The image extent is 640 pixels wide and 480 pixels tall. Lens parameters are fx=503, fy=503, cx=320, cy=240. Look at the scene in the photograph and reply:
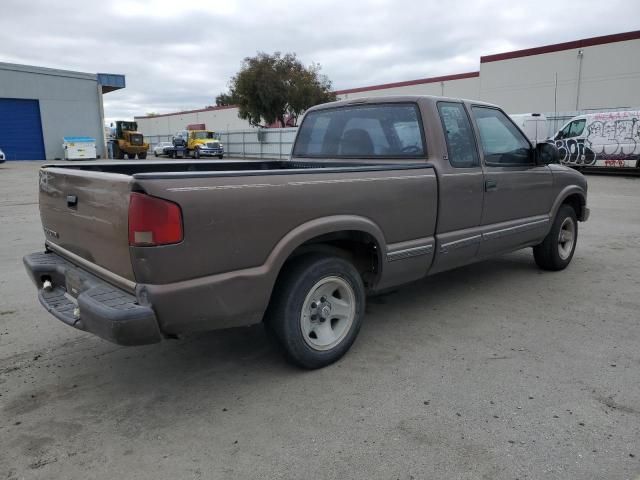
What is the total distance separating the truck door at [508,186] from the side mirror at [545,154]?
6 cm

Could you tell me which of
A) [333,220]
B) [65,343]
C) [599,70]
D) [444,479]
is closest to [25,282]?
[65,343]

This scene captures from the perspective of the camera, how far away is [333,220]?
3.30m

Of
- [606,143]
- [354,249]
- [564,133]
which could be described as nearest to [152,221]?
[354,249]

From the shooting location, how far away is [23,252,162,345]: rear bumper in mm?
2568

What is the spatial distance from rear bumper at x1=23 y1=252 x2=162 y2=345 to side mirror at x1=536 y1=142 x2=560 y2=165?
4.14 m

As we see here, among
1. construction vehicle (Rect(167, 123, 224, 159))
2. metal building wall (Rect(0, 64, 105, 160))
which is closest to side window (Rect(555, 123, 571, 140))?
construction vehicle (Rect(167, 123, 224, 159))

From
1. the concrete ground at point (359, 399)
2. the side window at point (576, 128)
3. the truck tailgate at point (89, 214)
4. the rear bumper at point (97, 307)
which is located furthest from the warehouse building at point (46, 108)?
the rear bumper at point (97, 307)

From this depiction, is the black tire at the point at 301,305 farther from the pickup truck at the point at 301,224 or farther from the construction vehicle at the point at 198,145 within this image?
the construction vehicle at the point at 198,145

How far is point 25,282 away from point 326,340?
3.75 m

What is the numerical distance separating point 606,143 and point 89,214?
20.2m

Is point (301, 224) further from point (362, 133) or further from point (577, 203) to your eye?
point (577, 203)

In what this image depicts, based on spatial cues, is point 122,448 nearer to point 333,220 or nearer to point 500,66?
point 333,220

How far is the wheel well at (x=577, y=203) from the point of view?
A: 603 cm

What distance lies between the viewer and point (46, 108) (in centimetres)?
3459
